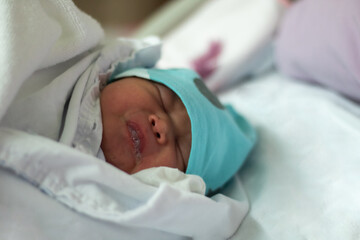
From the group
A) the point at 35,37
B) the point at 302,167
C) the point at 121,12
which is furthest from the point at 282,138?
the point at 121,12

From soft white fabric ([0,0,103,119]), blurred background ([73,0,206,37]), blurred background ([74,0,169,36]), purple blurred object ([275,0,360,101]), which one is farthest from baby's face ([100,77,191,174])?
blurred background ([74,0,169,36])

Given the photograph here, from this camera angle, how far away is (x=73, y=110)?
0.56 m

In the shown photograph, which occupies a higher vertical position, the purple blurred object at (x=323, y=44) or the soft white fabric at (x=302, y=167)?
the purple blurred object at (x=323, y=44)

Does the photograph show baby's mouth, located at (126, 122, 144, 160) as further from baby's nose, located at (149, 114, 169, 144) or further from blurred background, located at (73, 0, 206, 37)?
blurred background, located at (73, 0, 206, 37)

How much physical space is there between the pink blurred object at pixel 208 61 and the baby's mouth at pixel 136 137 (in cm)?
52

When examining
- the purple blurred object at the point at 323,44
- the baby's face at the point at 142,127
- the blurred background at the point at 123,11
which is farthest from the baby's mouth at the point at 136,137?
the blurred background at the point at 123,11

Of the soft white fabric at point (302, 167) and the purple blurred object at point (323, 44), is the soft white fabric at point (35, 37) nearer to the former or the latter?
the soft white fabric at point (302, 167)

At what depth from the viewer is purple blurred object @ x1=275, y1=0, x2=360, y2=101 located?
0.79 m

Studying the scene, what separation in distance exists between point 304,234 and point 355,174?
160 mm

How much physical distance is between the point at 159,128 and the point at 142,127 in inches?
1.2

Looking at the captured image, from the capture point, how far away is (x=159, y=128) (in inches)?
23.0

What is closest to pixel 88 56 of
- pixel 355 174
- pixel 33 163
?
pixel 33 163

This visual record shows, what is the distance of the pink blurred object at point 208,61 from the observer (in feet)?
3.50

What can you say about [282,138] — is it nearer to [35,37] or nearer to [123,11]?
[35,37]
